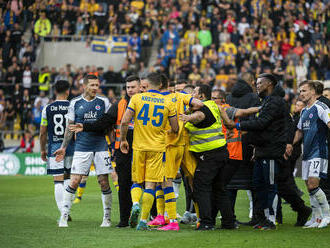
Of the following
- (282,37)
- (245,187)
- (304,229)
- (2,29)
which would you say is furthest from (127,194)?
(2,29)

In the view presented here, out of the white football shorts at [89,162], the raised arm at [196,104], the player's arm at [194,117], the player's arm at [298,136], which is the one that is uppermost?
the raised arm at [196,104]

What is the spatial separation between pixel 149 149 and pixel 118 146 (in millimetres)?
865

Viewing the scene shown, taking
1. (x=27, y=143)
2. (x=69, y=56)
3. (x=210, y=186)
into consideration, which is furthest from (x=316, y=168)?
(x=69, y=56)

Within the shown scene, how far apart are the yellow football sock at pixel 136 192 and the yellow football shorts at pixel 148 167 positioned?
9 centimetres

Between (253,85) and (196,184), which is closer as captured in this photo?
(196,184)

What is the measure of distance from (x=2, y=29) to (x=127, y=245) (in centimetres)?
2567

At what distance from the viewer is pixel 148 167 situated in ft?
32.1

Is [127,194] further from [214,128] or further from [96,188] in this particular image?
[96,188]

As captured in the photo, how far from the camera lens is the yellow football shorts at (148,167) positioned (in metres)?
9.77

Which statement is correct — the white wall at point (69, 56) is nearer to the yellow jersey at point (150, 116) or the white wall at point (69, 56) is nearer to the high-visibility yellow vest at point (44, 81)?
the high-visibility yellow vest at point (44, 81)

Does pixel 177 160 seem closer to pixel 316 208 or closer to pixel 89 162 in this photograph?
pixel 89 162

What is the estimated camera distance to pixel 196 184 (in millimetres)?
9930

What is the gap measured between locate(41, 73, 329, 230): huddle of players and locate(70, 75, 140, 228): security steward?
0.17 m

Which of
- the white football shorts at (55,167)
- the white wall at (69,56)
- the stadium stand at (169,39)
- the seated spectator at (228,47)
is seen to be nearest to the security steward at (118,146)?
the white football shorts at (55,167)
